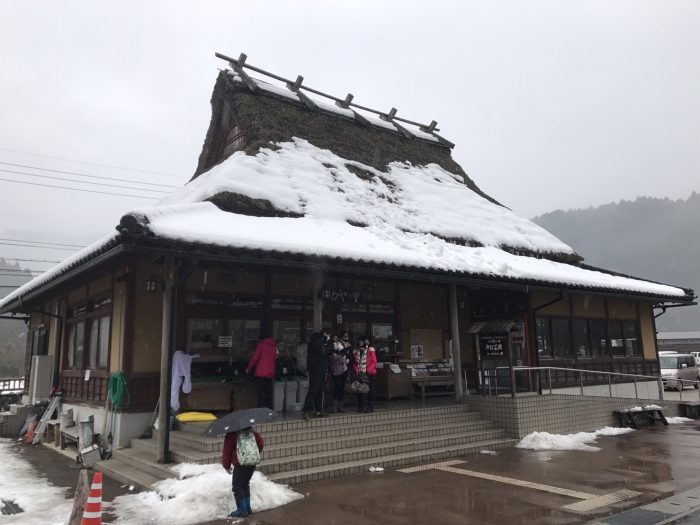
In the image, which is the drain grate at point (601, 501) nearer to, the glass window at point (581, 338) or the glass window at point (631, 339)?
the glass window at point (581, 338)

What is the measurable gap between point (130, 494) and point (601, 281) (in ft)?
40.4

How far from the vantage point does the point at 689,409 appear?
13.9 meters

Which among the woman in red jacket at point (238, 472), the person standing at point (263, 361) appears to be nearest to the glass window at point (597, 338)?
the person standing at point (263, 361)

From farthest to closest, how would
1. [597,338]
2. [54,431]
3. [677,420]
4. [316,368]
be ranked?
[597,338]
[677,420]
[54,431]
[316,368]

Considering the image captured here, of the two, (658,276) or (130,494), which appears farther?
(658,276)

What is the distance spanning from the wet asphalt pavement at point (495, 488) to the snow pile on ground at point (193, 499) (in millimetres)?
190

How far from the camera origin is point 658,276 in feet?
421

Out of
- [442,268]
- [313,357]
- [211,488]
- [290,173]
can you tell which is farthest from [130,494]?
[290,173]

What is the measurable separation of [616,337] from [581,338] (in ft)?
6.23

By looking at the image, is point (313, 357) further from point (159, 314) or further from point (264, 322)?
point (159, 314)

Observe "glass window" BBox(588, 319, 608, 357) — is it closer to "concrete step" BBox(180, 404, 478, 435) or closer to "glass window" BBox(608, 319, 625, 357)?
"glass window" BBox(608, 319, 625, 357)

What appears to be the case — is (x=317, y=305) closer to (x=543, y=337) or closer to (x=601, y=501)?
(x=601, y=501)

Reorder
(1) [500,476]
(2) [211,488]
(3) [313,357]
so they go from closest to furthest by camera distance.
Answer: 1. (2) [211,488]
2. (1) [500,476]
3. (3) [313,357]

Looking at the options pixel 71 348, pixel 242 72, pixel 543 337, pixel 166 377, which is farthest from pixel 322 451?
pixel 242 72
